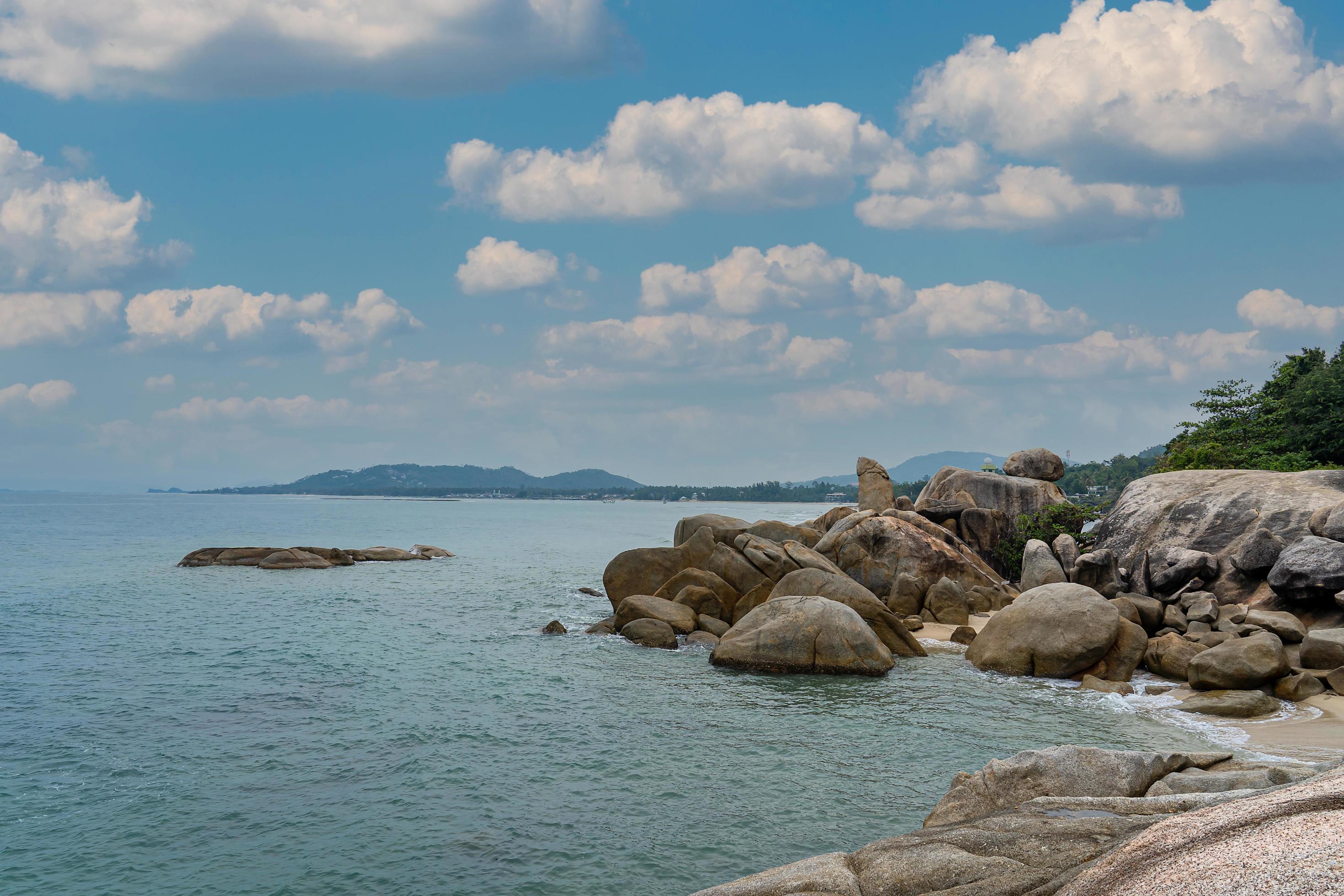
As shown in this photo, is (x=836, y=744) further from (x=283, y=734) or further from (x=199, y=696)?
(x=199, y=696)

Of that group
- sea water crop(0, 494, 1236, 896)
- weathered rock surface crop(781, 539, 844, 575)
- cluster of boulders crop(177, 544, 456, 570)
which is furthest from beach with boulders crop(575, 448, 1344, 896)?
cluster of boulders crop(177, 544, 456, 570)

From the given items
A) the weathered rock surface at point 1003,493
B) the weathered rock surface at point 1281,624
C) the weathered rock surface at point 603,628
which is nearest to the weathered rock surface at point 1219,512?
the weathered rock surface at point 1281,624

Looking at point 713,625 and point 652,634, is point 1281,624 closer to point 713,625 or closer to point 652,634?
point 713,625

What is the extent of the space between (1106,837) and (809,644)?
15462 millimetres

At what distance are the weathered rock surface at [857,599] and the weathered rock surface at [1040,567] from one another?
22.1 feet

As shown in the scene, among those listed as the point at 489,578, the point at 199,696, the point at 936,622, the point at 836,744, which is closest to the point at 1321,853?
the point at 836,744

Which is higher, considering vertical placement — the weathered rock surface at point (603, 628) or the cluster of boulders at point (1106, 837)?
the cluster of boulders at point (1106, 837)

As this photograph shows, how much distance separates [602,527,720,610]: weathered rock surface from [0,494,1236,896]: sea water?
95.6 inches

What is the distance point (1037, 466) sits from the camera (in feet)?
144

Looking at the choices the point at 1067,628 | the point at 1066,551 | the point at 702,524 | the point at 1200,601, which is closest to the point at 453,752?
the point at 1067,628

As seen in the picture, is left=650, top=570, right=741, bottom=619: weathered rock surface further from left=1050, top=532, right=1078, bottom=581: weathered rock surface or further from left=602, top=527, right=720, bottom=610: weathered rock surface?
left=1050, top=532, right=1078, bottom=581: weathered rock surface

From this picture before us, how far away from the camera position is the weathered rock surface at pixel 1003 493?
41062mm

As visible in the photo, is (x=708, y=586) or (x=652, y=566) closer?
(x=708, y=586)

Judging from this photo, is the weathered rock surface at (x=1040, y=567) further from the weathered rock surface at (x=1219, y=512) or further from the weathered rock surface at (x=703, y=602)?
the weathered rock surface at (x=703, y=602)
